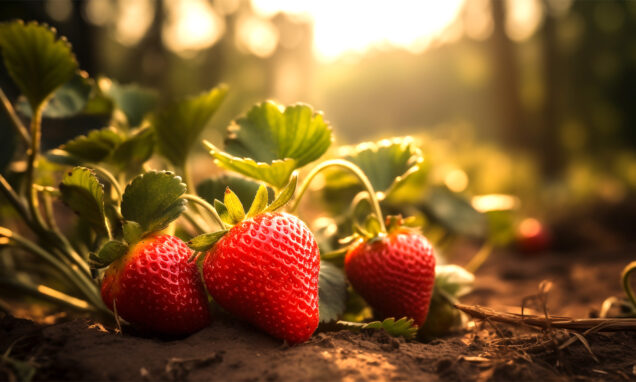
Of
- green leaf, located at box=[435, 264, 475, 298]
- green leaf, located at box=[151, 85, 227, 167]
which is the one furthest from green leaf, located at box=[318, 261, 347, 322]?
green leaf, located at box=[151, 85, 227, 167]

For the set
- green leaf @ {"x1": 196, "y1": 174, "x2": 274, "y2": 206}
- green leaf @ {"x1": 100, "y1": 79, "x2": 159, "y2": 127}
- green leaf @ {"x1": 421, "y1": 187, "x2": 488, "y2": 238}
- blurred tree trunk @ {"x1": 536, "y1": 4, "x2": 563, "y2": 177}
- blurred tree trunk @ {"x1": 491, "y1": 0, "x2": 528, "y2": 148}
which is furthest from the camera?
blurred tree trunk @ {"x1": 536, "y1": 4, "x2": 563, "y2": 177}

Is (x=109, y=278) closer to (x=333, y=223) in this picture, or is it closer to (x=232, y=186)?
(x=232, y=186)

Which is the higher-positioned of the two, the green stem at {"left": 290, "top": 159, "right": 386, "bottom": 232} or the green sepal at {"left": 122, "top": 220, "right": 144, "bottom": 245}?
the green stem at {"left": 290, "top": 159, "right": 386, "bottom": 232}

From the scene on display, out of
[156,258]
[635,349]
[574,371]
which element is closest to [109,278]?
[156,258]

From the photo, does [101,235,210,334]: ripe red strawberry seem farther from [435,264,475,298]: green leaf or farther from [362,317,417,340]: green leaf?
[435,264,475,298]: green leaf

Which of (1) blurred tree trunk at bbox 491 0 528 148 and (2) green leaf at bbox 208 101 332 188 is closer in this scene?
(2) green leaf at bbox 208 101 332 188

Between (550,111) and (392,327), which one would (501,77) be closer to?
(550,111)

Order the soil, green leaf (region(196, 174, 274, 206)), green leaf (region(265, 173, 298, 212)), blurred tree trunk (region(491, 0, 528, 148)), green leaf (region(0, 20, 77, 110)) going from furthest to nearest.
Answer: blurred tree trunk (region(491, 0, 528, 148)), green leaf (region(196, 174, 274, 206)), green leaf (region(0, 20, 77, 110)), green leaf (region(265, 173, 298, 212)), the soil

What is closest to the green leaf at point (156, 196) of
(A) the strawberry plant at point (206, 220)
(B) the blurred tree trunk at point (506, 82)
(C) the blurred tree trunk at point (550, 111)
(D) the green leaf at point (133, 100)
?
(A) the strawberry plant at point (206, 220)
